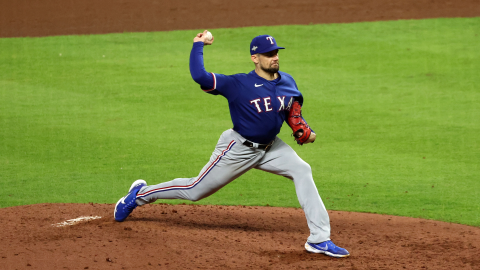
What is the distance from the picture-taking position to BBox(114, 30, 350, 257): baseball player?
478cm

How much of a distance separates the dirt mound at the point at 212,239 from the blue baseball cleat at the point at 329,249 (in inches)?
2.0

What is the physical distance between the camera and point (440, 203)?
6.36m

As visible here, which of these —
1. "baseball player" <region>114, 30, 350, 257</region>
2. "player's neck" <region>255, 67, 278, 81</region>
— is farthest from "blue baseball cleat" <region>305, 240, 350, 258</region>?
"player's neck" <region>255, 67, 278, 81</region>

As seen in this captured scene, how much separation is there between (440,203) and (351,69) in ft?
17.6

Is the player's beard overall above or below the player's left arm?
above

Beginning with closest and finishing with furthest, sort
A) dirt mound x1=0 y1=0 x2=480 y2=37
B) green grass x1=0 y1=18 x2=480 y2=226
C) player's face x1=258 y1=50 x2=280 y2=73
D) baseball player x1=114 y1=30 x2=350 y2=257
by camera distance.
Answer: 1. baseball player x1=114 y1=30 x2=350 y2=257
2. player's face x1=258 y1=50 x2=280 y2=73
3. green grass x1=0 y1=18 x2=480 y2=226
4. dirt mound x1=0 y1=0 x2=480 y2=37

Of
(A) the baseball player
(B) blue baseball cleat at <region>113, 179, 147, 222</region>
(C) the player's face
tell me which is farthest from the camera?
(B) blue baseball cleat at <region>113, 179, 147, 222</region>

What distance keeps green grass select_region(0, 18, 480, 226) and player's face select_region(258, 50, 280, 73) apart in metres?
1.99

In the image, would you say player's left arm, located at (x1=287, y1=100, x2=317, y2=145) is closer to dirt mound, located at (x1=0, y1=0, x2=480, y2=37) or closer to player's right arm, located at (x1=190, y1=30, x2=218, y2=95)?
player's right arm, located at (x1=190, y1=30, x2=218, y2=95)

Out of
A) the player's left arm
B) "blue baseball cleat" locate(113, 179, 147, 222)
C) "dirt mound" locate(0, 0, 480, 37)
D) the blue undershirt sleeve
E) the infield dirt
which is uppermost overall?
"dirt mound" locate(0, 0, 480, 37)

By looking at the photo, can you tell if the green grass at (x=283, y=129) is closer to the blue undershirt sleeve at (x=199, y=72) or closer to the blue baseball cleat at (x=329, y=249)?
the blue baseball cleat at (x=329, y=249)

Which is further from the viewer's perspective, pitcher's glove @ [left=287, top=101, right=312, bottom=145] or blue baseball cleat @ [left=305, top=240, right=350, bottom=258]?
pitcher's glove @ [left=287, top=101, right=312, bottom=145]

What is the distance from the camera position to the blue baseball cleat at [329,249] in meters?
4.68

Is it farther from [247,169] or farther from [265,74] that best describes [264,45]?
[247,169]
